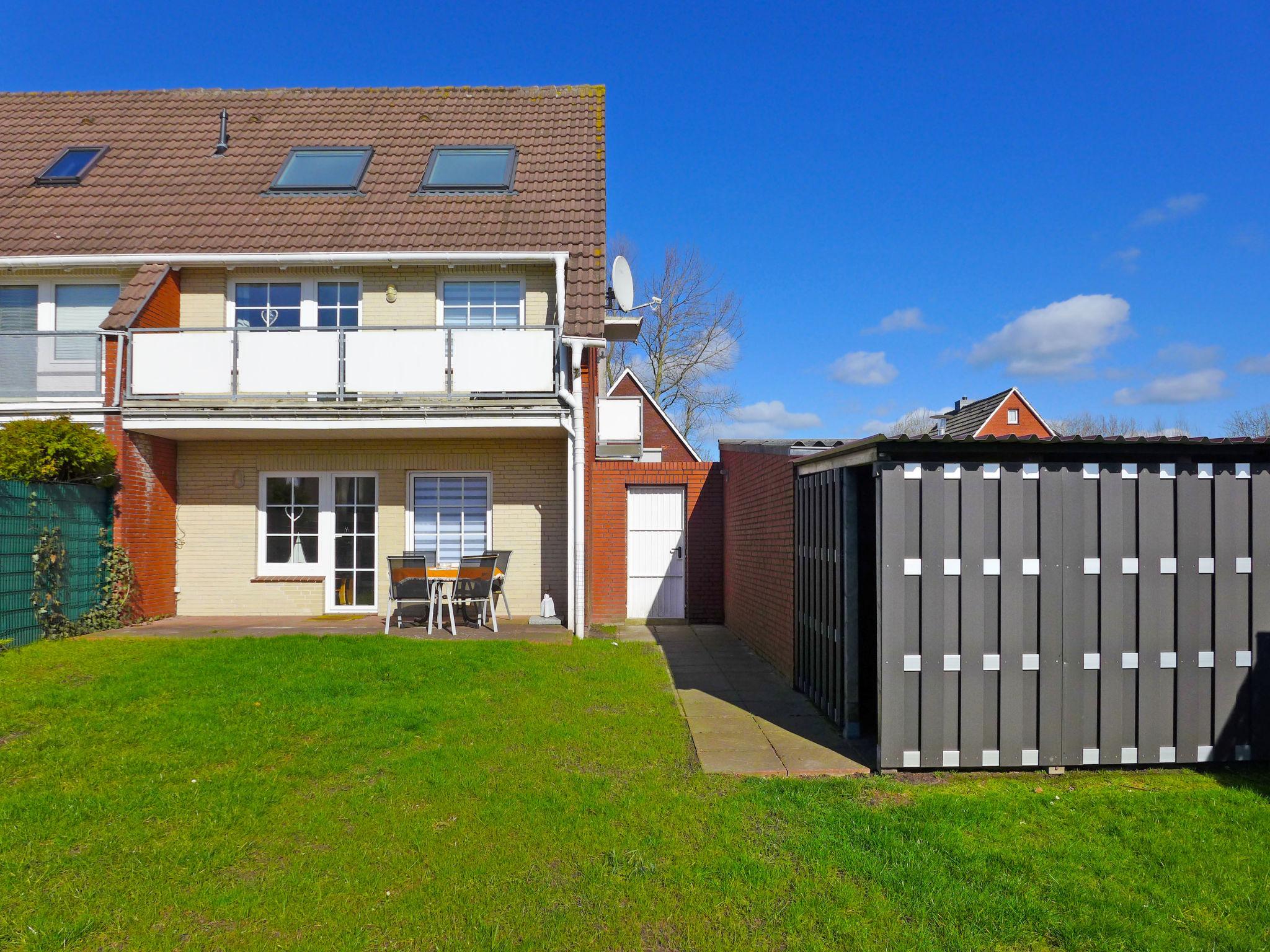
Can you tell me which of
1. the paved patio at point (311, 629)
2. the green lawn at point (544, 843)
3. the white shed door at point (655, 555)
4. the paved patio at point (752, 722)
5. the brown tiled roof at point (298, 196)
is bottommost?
the paved patio at point (752, 722)

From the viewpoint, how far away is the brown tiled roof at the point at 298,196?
12242mm

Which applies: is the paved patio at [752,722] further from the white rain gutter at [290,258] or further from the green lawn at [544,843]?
the white rain gutter at [290,258]

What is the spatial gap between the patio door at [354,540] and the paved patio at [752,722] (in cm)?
461

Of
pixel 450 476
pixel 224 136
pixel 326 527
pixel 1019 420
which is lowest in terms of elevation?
pixel 326 527

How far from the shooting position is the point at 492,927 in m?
3.49

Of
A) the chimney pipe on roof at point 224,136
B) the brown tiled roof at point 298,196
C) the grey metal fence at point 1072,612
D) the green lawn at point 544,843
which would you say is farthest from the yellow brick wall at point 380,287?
the grey metal fence at point 1072,612

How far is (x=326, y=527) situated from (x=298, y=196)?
5.28 metres

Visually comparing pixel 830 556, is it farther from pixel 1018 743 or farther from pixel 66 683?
pixel 66 683

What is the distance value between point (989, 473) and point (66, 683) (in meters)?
7.81

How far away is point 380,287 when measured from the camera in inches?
489

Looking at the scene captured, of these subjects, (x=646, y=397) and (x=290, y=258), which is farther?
(x=646, y=397)

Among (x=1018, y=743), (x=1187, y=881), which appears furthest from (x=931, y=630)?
(x=1187, y=881)

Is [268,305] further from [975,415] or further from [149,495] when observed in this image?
[975,415]

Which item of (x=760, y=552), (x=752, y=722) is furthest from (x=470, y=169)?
(x=752, y=722)
